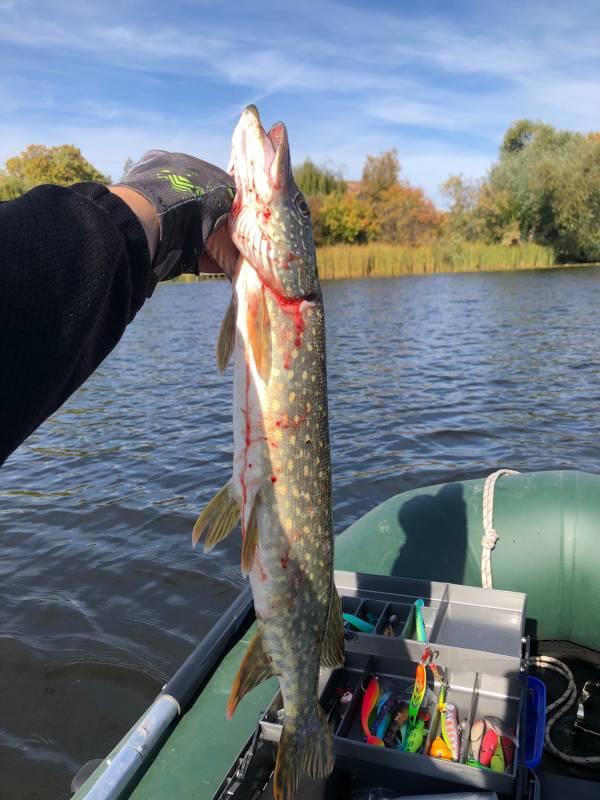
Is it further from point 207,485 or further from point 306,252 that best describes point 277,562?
point 207,485

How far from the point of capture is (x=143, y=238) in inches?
63.0

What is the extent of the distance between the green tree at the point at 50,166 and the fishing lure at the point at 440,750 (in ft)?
210

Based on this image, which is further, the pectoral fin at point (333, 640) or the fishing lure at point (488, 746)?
the fishing lure at point (488, 746)

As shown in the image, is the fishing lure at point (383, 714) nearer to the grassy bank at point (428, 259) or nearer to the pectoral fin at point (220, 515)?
the pectoral fin at point (220, 515)

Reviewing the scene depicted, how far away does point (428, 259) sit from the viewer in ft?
134

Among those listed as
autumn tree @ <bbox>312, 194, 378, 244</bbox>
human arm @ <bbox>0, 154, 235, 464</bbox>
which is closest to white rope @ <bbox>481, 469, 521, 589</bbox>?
human arm @ <bbox>0, 154, 235, 464</bbox>

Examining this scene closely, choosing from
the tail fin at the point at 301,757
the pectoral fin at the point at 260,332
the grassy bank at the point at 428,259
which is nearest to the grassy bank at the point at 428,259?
the grassy bank at the point at 428,259

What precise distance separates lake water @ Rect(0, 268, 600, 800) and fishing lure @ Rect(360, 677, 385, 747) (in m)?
2.30

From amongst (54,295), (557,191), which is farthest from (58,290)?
(557,191)

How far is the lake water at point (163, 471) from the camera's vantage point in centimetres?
481

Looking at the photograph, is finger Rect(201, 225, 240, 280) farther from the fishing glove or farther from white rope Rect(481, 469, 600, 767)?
white rope Rect(481, 469, 600, 767)

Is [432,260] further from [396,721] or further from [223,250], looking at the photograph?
[223,250]

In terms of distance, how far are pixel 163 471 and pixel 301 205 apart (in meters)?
7.02

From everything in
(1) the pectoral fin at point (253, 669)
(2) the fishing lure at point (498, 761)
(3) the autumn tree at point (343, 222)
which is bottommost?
(2) the fishing lure at point (498, 761)
